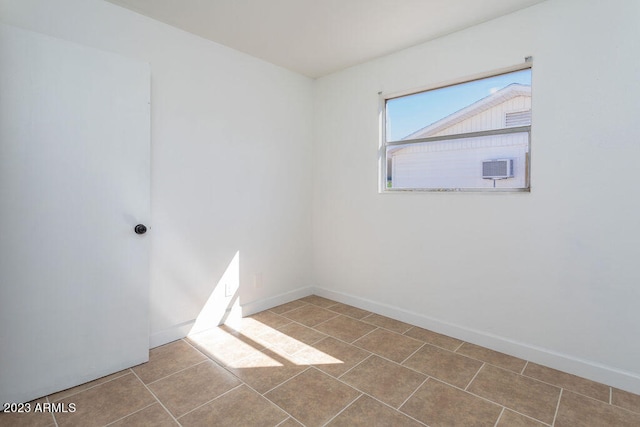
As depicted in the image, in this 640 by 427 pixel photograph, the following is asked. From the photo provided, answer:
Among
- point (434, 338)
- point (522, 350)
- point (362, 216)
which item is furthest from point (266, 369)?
point (522, 350)

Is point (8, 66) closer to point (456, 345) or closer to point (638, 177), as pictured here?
point (456, 345)

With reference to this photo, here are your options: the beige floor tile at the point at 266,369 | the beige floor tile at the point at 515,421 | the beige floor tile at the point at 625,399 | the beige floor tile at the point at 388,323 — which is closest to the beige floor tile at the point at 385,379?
the beige floor tile at the point at 266,369

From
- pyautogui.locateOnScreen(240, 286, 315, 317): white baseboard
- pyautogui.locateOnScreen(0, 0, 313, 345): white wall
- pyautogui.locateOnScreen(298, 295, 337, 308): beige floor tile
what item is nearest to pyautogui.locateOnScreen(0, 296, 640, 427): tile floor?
pyautogui.locateOnScreen(240, 286, 315, 317): white baseboard

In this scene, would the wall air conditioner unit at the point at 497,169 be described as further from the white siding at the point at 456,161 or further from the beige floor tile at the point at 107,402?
A: the beige floor tile at the point at 107,402

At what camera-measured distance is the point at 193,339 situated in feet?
8.83

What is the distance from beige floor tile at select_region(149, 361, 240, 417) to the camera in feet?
6.07

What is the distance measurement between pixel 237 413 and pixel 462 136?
2.66 metres

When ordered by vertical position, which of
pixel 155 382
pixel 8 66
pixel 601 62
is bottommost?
pixel 155 382

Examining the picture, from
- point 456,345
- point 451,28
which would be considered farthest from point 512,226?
point 451,28

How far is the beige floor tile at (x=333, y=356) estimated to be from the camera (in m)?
2.25

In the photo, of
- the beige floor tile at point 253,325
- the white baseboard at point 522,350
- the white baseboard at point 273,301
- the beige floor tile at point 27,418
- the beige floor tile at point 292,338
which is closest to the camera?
the beige floor tile at point 27,418

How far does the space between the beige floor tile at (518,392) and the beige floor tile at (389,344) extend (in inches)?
20.4

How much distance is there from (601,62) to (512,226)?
1201 millimetres

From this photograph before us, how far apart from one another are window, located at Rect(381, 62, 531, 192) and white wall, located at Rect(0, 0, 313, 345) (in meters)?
1.16
